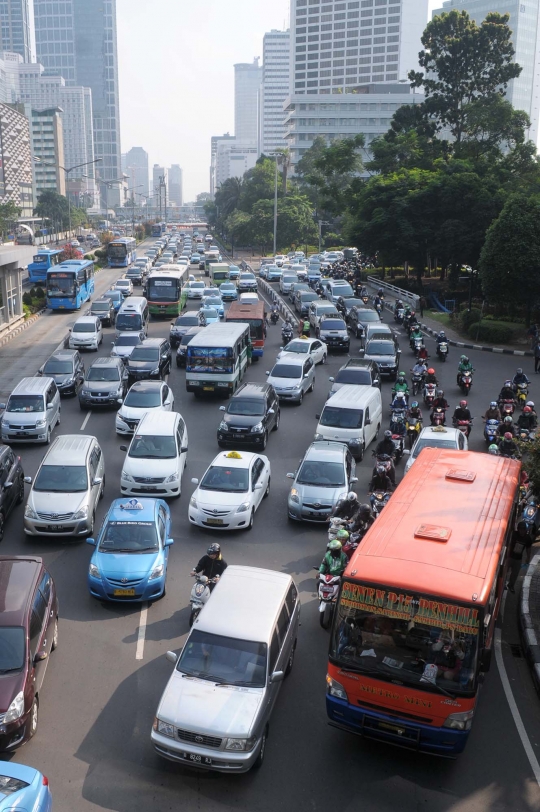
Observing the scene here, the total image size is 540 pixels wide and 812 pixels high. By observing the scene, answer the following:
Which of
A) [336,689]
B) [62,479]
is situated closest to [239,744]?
[336,689]

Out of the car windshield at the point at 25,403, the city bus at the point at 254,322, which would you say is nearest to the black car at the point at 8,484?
the car windshield at the point at 25,403

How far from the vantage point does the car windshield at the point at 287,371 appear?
90.9 ft

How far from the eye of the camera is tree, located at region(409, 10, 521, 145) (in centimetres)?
5859

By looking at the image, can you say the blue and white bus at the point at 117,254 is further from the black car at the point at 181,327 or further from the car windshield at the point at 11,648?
the car windshield at the point at 11,648

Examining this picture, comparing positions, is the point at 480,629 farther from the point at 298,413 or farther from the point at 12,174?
the point at 12,174

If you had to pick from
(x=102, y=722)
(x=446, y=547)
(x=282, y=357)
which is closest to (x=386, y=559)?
(x=446, y=547)

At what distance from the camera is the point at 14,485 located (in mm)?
17484

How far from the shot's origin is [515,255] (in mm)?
35844

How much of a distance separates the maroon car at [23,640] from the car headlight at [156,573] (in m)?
1.80

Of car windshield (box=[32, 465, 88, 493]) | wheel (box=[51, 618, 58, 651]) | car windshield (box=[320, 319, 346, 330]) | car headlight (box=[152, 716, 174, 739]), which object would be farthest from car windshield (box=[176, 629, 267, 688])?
car windshield (box=[320, 319, 346, 330])

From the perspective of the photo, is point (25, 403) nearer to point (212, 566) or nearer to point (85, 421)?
point (85, 421)

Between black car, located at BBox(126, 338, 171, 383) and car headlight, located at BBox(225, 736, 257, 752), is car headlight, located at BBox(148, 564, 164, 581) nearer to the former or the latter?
car headlight, located at BBox(225, 736, 257, 752)

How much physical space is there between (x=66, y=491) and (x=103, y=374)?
11.1m

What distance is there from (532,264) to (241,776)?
3109cm
